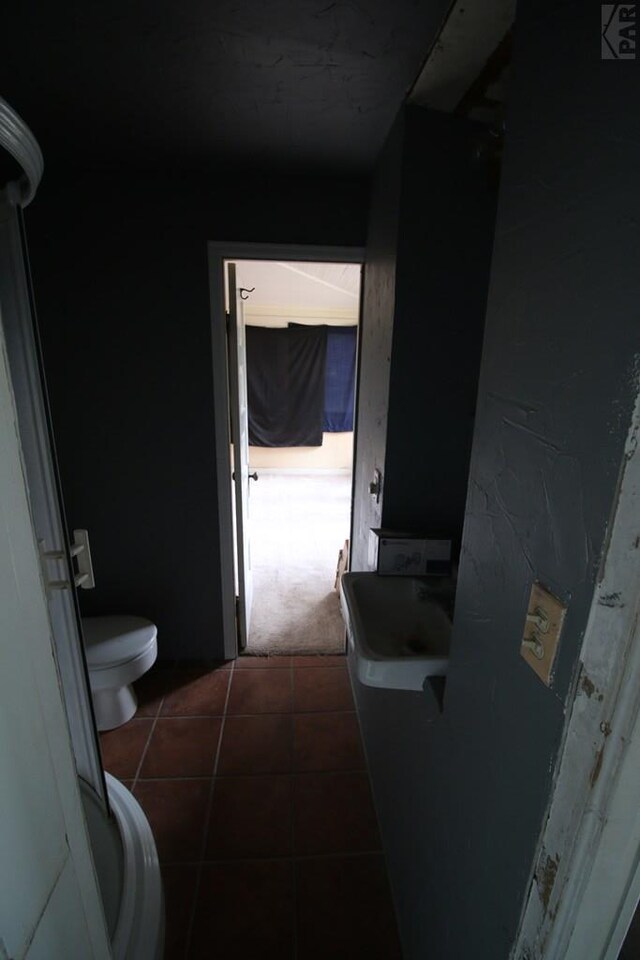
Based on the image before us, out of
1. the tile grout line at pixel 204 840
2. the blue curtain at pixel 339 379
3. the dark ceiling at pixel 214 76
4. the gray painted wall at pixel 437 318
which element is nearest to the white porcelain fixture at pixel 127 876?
the tile grout line at pixel 204 840

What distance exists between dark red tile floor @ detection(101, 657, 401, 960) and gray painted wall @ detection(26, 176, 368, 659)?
50cm

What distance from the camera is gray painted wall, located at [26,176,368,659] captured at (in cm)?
165

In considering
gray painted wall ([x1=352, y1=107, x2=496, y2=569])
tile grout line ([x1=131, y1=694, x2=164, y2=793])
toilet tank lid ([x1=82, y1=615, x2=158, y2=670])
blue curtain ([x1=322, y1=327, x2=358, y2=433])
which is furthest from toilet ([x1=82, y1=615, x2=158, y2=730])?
blue curtain ([x1=322, y1=327, x2=358, y2=433])

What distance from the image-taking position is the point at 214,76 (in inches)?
42.8

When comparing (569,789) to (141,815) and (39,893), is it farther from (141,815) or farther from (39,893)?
(141,815)

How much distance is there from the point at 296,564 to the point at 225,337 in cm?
194

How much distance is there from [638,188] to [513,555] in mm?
433

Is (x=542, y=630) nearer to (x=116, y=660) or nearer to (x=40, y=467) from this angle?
(x=40, y=467)

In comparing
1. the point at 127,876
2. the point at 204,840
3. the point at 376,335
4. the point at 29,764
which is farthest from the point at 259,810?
the point at 376,335

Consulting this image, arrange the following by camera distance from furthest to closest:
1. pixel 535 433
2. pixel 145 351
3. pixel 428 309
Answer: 1. pixel 145 351
2. pixel 428 309
3. pixel 535 433

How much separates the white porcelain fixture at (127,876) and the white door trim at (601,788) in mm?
937

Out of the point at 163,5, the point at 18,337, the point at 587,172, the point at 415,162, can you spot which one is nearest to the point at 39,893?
the point at 18,337

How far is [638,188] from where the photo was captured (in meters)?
0.37

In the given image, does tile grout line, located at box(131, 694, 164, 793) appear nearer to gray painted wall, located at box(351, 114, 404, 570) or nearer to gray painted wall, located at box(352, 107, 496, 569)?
gray painted wall, located at box(351, 114, 404, 570)
